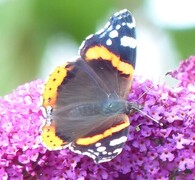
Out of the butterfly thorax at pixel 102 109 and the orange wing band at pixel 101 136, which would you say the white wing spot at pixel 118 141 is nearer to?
the orange wing band at pixel 101 136

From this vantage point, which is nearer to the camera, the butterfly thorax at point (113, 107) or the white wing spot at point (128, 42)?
the butterfly thorax at point (113, 107)

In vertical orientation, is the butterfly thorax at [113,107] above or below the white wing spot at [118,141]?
above

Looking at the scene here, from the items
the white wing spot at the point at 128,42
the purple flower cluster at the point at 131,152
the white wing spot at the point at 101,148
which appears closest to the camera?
the white wing spot at the point at 101,148

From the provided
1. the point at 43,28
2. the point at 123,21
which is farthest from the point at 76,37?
the point at 123,21

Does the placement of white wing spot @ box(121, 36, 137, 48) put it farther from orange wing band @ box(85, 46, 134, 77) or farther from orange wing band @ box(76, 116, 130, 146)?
orange wing band @ box(76, 116, 130, 146)

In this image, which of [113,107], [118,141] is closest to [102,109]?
[113,107]

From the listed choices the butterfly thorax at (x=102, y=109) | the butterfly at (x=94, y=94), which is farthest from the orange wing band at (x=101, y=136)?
the butterfly thorax at (x=102, y=109)

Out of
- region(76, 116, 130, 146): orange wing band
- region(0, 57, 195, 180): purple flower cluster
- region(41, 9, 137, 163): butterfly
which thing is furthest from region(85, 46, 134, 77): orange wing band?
region(76, 116, 130, 146): orange wing band

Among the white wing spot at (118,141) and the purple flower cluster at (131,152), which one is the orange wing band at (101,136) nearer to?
the white wing spot at (118,141)

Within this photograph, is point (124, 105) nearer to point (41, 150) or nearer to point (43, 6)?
point (41, 150)

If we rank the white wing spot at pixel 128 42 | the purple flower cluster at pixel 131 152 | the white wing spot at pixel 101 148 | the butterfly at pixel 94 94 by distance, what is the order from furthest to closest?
the white wing spot at pixel 128 42 < the purple flower cluster at pixel 131 152 < the butterfly at pixel 94 94 < the white wing spot at pixel 101 148
